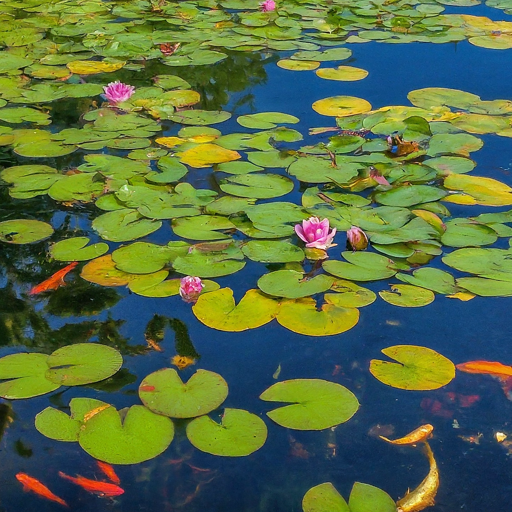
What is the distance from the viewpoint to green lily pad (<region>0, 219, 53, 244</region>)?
6.72 feet

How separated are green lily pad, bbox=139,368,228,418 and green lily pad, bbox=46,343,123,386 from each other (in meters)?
0.11

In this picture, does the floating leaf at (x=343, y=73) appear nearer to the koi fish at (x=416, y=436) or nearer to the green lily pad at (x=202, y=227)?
the green lily pad at (x=202, y=227)

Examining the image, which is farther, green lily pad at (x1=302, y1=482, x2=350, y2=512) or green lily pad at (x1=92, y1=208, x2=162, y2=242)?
green lily pad at (x1=92, y1=208, x2=162, y2=242)

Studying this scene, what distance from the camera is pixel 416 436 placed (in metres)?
1.36

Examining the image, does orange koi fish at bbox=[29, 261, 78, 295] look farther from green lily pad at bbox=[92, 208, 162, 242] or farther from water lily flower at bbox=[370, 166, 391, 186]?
water lily flower at bbox=[370, 166, 391, 186]

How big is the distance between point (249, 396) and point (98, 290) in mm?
593

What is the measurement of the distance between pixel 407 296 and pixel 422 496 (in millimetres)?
630

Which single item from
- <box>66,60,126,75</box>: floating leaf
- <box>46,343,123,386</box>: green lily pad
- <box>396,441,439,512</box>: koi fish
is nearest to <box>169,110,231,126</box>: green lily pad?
<box>66,60,126,75</box>: floating leaf

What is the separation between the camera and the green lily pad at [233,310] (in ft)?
5.43

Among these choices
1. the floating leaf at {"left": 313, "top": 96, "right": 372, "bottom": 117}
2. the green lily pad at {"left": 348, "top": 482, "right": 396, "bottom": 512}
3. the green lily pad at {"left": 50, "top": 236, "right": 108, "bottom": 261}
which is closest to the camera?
the green lily pad at {"left": 348, "top": 482, "right": 396, "bottom": 512}

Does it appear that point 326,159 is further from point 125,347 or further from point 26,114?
point 26,114

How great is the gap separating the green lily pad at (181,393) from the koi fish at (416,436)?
369 millimetres

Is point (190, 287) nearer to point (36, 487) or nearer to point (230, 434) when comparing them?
point (230, 434)

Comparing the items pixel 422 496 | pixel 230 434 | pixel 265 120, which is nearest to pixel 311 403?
pixel 230 434
